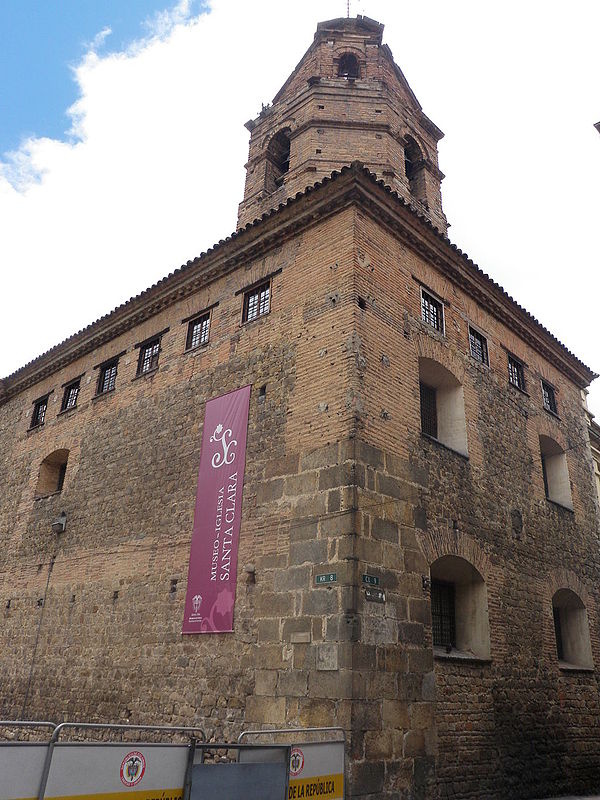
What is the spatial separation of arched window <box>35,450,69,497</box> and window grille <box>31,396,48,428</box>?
1.34m

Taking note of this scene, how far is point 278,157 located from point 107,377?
6987mm

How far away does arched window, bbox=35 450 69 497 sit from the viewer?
46.9 ft

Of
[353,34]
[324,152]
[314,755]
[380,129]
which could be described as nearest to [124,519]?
[314,755]

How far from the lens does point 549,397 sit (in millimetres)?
14070

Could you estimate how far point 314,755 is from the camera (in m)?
5.91

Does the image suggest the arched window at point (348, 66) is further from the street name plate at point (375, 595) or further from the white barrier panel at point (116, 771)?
the white barrier panel at point (116, 771)

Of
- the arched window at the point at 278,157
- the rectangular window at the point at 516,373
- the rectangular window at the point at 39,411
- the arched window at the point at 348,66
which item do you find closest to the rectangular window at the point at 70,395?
the rectangular window at the point at 39,411

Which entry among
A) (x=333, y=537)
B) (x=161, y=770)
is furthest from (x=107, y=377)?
(x=161, y=770)

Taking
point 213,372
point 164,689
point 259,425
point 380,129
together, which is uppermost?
point 380,129

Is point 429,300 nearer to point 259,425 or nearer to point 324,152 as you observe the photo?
point 259,425

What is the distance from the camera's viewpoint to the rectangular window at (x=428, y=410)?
10.6 metres

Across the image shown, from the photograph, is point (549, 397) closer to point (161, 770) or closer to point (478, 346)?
point (478, 346)

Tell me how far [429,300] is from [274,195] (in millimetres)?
5445

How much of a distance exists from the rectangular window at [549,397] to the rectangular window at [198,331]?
754cm
